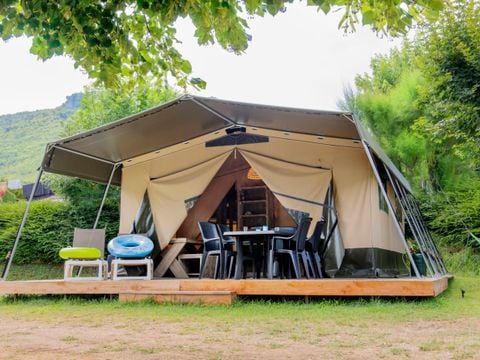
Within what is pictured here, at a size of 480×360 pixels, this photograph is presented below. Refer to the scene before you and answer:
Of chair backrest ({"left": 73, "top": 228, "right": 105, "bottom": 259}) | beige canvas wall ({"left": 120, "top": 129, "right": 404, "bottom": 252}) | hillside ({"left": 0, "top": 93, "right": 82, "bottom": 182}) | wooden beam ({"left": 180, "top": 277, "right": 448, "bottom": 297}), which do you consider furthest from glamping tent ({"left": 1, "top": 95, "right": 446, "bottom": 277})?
hillside ({"left": 0, "top": 93, "right": 82, "bottom": 182})

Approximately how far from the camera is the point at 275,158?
7293 millimetres

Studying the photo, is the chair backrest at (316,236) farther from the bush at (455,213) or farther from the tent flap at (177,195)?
the bush at (455,213)

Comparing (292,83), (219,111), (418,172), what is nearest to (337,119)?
(219,111)

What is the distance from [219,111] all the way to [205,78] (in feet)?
8.98

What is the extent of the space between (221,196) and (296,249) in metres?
2.94

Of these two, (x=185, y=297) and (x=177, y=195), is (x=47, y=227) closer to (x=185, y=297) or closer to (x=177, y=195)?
(x=177, y=195)

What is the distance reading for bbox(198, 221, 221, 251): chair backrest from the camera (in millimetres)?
Answer: 6230

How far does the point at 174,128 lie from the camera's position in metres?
6.65

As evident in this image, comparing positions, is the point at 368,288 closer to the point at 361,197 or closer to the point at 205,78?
the point at 361,197

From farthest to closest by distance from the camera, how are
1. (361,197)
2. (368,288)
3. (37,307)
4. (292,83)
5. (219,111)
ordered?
(292,83) < (361,197) < (219,111) < (37,307) < (368,288)

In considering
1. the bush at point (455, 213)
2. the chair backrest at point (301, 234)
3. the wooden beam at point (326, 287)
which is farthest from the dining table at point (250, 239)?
the bush at point (455, 213)

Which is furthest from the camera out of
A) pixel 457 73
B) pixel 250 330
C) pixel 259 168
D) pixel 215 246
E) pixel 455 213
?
pixel 455 213

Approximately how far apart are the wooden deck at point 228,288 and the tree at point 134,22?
2.50m

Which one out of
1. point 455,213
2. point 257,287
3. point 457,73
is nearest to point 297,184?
point 257,287
